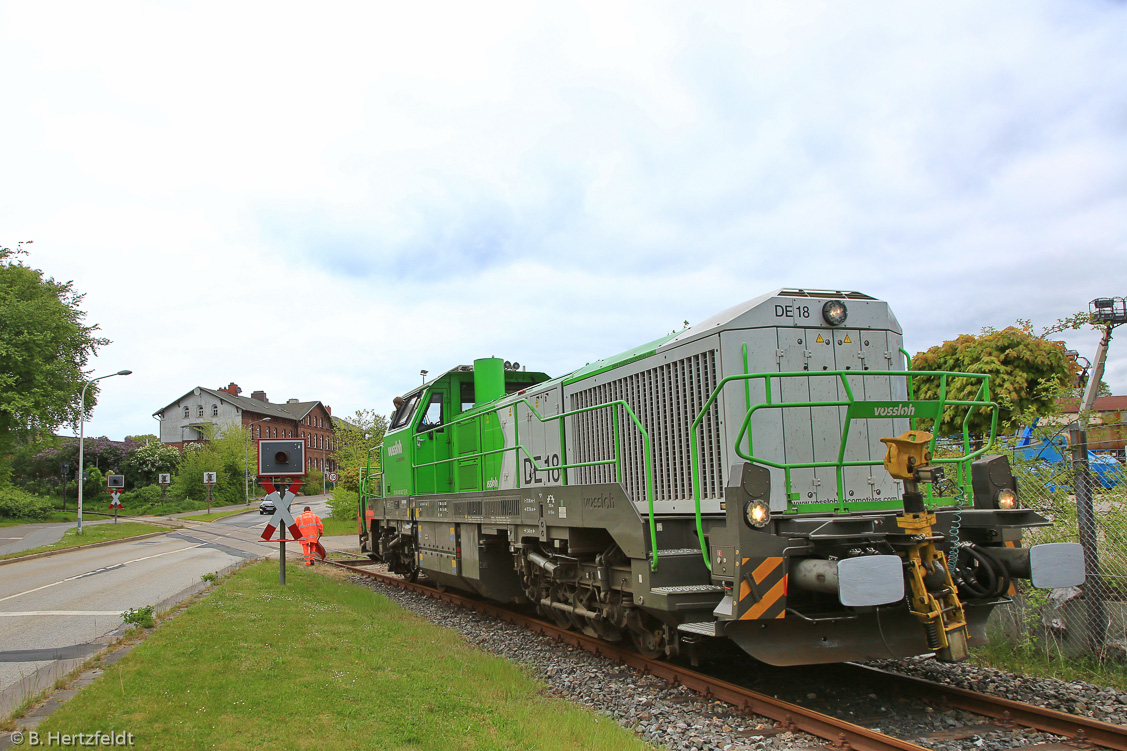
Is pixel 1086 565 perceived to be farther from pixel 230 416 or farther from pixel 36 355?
pixel 230 416

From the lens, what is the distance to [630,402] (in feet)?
24.0

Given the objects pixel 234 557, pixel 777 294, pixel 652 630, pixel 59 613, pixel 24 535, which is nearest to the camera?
pixel 777 294

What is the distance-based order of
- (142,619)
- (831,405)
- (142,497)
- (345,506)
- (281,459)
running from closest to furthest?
(831,405) < (142,619) < (281,459) < (345,506) < (142,497)

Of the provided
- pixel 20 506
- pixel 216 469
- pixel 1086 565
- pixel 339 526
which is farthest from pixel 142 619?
pixel 216 469

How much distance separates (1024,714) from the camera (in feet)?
16.4

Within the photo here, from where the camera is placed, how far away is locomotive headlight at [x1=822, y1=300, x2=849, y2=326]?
6180 millimetres

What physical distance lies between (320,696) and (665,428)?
359cm

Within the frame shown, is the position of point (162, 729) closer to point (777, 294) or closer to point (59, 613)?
point (777, 294)

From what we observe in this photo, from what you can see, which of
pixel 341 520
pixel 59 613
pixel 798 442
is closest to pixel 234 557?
pixel 59 613

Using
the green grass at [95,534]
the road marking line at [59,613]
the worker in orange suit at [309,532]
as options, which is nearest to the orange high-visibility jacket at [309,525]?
the worker in orange suit at [309,532]

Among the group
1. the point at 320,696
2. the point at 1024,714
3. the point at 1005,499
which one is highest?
the point at 1005,499

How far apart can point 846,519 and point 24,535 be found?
3561cm

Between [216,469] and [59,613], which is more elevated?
[216,469]

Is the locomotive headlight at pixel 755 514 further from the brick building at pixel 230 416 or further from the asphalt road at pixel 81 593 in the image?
the brick building at pixel 230 416
